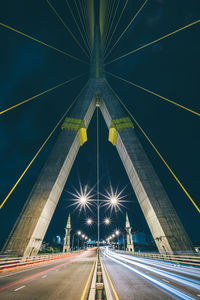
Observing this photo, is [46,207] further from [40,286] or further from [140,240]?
[140,240]

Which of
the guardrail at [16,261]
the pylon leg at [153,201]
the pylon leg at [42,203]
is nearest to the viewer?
the guardrail at [16,261]

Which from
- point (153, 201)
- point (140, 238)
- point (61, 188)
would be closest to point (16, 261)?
point (61, 188)

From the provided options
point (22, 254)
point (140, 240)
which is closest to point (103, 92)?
point (22, 254)

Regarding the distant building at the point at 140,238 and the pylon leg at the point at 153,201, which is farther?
the distant building at the point at 140,238

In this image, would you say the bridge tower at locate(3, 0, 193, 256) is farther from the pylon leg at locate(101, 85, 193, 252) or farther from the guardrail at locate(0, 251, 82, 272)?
the guardrail at locate(0, 251, 82, 272)

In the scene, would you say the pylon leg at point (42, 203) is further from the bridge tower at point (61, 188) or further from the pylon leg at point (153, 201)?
the pylon leg at point (153, 201)

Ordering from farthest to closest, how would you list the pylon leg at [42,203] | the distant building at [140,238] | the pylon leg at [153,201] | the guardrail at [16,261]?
the distant building at [140,238], the pylon leg at [153,201], the pylon leg at [42,203], the guardrail at [16,261]

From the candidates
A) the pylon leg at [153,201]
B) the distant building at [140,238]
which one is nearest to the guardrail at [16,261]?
the pylon leg at [153,201]

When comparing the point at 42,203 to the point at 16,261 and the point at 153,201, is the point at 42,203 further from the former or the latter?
the point at 153,201
